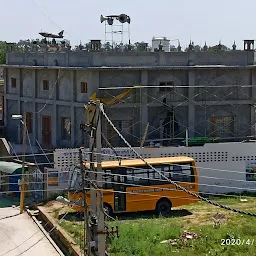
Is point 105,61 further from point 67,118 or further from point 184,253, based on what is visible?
point 184,253

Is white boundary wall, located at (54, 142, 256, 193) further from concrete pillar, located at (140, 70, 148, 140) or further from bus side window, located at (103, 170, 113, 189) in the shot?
bus side window, located at (103, 170, 113, 189)

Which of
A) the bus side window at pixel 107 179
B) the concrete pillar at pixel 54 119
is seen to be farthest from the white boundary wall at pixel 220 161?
the concrete pillar at pixel 54 119

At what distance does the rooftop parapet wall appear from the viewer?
1085 inches

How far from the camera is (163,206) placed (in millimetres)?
21969

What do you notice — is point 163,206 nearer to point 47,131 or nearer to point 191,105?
point 191,105

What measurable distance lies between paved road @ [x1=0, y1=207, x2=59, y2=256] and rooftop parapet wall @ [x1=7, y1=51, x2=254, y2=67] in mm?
7851

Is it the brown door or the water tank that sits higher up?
the water tank

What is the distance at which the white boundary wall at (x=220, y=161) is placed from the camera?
25.5m

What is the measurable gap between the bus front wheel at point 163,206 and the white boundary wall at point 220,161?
347 cm

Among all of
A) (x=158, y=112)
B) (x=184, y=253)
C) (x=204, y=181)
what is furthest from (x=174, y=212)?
(x=158, y=112)

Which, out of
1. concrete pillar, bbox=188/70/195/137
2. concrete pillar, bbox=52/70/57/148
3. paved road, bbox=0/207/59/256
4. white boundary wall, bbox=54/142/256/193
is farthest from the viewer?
concrete pillar, bbox=52/70/57/148
